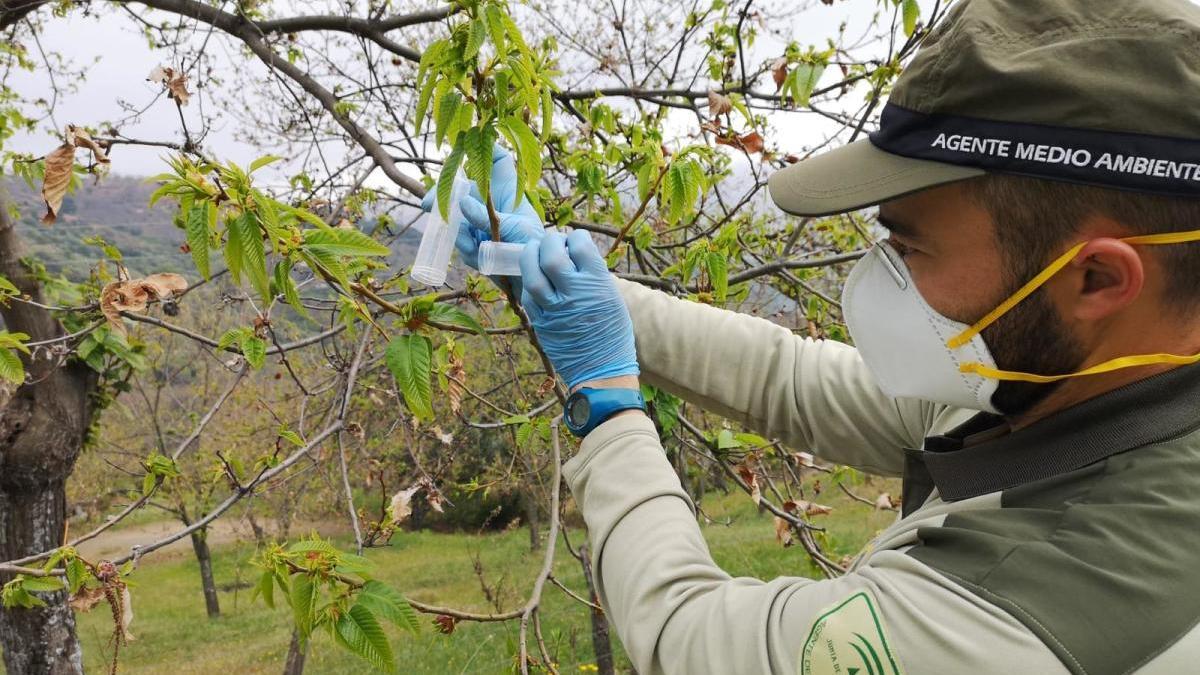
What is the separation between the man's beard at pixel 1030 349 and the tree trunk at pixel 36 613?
565 centimetres

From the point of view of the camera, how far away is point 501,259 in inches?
72.5

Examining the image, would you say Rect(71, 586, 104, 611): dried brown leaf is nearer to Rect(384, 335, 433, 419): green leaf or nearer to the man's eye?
Rect(384, 335, 433, 419): green leaf

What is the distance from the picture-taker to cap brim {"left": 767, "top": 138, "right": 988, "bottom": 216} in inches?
51.3

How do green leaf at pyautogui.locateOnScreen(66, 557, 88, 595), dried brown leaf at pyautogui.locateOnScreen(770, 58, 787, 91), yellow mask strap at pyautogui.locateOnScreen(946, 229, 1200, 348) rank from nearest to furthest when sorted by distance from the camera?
yellow mask strap at pyautogui.locateOnScreen(946, 229, 1200, 348), green leaf at pyautogui.locateOnScreen(66, 557, 88, 595), dried brown leaf at pyautogui.locateOnScreen(770, 58, 787, 91)

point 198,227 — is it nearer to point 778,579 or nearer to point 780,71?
point 778,579

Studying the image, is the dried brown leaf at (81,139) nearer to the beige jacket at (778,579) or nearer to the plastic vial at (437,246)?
the plastic vial at (437,246)

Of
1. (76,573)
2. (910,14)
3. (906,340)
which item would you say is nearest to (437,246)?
(906,340)

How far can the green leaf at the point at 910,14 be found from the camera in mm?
2867

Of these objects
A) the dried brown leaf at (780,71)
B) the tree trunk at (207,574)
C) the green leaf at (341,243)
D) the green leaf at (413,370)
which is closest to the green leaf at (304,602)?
the green leaf at (413,370)

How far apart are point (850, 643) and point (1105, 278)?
0.71 metres

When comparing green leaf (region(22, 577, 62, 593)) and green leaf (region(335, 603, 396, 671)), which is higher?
green leaf (region(22, 577, 62, 593))

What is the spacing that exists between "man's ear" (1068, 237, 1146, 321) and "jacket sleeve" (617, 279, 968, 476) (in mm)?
766

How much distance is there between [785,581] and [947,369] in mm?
544

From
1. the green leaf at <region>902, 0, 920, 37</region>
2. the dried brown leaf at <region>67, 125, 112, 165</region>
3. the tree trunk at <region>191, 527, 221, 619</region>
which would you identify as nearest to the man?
the dried brown leaf at <region>67, 125, 112, 165</region>
